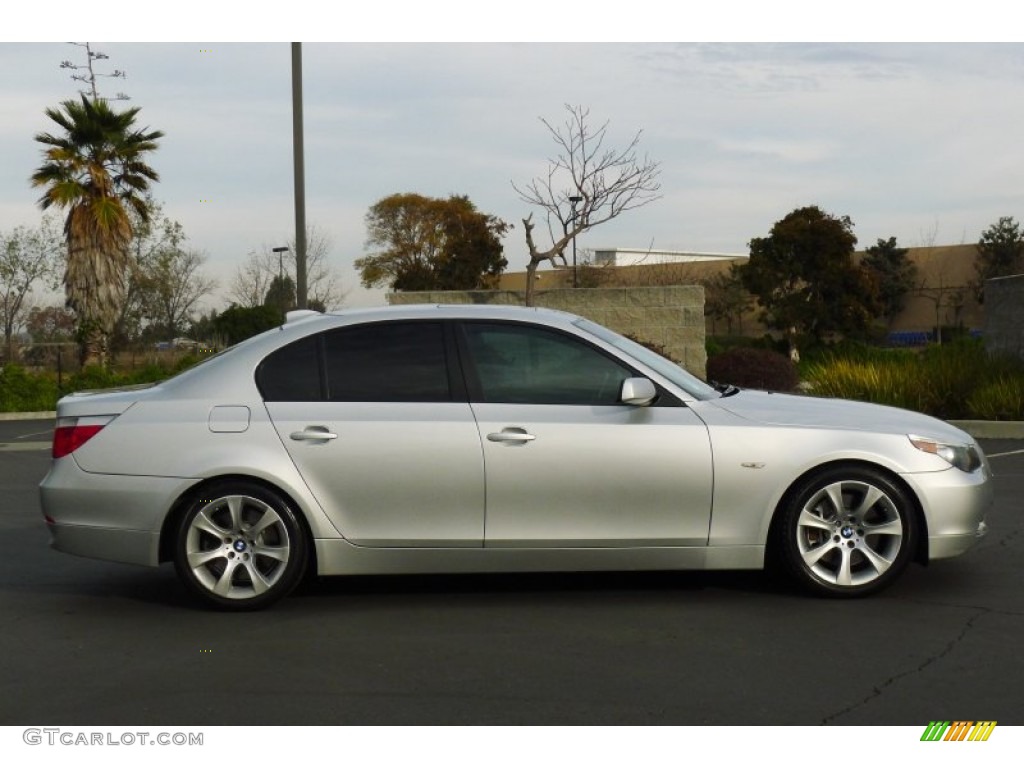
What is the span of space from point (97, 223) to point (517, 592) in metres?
30.0

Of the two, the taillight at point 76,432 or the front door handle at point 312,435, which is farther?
the taillight at point 76,432

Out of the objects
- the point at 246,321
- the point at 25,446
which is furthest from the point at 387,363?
the point at 246,321

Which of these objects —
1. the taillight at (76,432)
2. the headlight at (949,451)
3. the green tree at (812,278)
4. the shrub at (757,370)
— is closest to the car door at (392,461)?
the taillight at (76,432)

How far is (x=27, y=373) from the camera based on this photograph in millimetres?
30297

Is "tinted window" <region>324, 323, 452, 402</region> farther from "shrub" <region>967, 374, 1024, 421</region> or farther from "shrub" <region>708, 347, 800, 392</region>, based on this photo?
"shrub" <region>708, 347, 800, 392</region>

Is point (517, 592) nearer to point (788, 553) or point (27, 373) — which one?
point (788, 553)

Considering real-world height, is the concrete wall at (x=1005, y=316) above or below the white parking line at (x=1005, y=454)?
above

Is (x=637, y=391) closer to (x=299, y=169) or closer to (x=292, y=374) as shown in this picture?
(x=292, y=374)

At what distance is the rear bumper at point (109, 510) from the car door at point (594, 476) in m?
1.61

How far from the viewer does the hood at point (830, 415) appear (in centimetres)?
723

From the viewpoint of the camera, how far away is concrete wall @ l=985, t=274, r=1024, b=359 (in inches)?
830

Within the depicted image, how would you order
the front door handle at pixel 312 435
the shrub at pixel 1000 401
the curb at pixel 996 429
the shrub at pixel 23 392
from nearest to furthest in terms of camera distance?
the front door handle at pixel 312 435 < the curb at pixel 996 429 < the shrub at pixel 1000 401 < the shrub at pixel 23 392

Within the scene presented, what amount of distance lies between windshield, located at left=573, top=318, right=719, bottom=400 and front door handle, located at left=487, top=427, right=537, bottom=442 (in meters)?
0.71

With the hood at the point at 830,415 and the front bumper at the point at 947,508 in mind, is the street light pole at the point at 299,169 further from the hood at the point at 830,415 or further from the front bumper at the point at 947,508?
the front bumper at the point at 947,508
